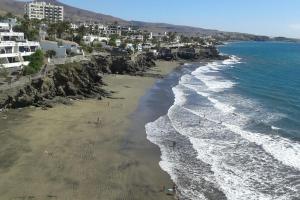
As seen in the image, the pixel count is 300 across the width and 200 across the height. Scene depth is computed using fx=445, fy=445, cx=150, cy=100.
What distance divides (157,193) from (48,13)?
174290mm

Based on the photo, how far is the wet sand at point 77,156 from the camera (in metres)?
22.9

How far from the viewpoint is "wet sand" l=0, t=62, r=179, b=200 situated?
2295 centimetres

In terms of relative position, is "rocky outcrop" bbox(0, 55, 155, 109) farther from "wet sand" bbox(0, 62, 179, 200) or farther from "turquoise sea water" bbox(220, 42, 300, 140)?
"turquoise sea water" bbox(220, 42, 300, 140)

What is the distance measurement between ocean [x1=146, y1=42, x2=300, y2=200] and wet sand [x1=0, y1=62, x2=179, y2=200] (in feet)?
5.40

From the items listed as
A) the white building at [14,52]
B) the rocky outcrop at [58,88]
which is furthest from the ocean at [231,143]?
the white building at [14,52]

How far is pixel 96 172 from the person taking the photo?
2548 cm

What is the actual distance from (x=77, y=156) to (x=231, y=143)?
37.1 ft

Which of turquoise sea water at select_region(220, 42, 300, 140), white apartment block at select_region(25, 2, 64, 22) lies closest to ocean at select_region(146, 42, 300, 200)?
turquoise sea water at select_region(220, 42, 300, 140)

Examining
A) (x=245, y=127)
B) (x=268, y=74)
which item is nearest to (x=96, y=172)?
(x=245, y=127)

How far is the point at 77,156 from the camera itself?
28.0m

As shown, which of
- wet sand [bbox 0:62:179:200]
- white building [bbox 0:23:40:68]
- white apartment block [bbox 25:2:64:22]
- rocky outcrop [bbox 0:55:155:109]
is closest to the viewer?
wet sand [bbox 0:62:179:200]

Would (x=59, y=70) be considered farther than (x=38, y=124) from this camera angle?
Yes

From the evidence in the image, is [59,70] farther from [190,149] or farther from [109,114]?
[190,149]

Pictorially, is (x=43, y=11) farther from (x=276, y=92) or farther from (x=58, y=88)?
(x=58, y=88)
